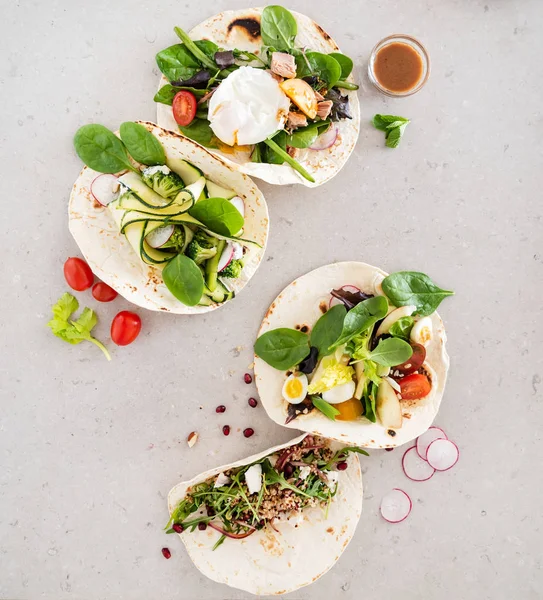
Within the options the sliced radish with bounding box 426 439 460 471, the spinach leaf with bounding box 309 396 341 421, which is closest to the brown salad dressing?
the spinach leaf with bounding box 309 396 341 421

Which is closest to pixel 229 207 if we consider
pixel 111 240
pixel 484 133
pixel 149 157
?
pixel 149 157

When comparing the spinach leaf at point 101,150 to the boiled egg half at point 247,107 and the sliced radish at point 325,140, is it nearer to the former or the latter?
the boiled egg half at point 247,107

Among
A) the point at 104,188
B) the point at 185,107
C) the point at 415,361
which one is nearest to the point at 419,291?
the point at 415,361

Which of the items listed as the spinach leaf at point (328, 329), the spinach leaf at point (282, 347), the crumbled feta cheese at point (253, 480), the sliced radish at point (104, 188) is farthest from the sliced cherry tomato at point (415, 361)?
the sliced radish at point (104, 188)

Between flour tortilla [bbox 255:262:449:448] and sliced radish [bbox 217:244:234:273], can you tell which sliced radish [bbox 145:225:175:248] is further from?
flour tortilla [bbox 255:262:449:448]

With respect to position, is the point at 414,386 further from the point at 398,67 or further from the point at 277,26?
the point at 277,26

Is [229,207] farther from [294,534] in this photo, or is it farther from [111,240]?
[294,534]
